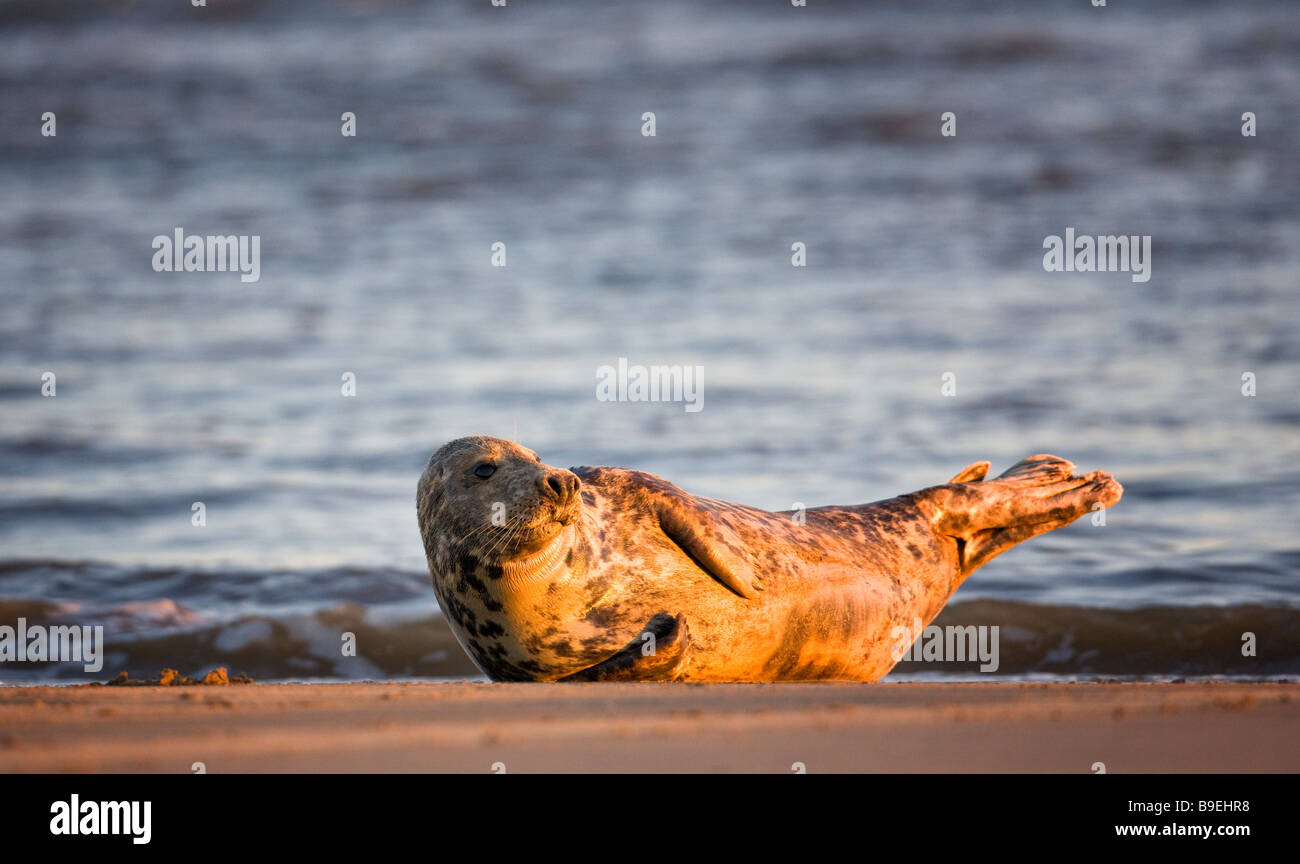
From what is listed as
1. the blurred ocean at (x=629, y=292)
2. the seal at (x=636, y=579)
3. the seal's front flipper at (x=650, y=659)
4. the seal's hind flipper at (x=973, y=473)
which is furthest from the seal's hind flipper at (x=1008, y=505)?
the seal's front flipper at (x=650, y=659)

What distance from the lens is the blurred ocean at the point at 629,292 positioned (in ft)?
26.9

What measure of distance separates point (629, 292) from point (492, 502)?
32.2 feet

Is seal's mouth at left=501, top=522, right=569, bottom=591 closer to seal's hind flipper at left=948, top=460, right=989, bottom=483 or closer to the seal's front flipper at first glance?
the seal's front flipper

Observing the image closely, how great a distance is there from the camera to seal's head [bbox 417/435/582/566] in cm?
459

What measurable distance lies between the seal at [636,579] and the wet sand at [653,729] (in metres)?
0.30

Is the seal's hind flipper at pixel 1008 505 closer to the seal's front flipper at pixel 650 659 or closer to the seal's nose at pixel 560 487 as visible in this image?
the seal's front flipper at pixel 650 659

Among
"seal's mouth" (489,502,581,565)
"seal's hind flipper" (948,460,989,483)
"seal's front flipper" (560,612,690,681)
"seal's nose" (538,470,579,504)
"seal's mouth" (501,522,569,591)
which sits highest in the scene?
"seal's nose" (538,470,579,504)

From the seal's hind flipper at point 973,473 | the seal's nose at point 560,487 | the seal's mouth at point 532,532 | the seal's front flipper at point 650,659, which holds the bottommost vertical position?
the seal's front flipper at point 650,659

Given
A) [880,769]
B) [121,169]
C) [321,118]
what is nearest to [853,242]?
[321,118]

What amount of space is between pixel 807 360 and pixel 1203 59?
9370 millimetres

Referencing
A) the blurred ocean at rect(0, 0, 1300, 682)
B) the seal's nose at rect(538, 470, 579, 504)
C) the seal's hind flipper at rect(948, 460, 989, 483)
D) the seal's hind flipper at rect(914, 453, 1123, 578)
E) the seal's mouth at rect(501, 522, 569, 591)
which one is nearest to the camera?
the seal's nose at rect(538, 470, 579, 504)

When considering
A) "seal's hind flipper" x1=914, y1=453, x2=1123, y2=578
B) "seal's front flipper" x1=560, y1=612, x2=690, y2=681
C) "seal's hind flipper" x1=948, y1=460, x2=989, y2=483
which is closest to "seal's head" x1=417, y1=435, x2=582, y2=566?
"seal's front flipper" x1=560, y1=612, x2=690, y2=681

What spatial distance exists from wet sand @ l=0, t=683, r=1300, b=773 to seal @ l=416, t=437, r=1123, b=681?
0.30 m

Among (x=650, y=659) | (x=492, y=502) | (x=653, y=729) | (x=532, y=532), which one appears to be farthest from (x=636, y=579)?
(x=653, y=729)
